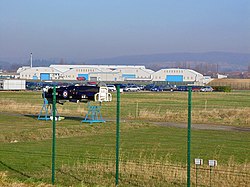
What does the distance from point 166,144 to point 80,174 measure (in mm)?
10064

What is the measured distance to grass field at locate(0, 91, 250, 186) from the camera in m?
15.3

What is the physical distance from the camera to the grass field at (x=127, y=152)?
15344 millimetres

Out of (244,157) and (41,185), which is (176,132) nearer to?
(244,157)

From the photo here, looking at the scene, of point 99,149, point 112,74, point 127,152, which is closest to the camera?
point 127,152

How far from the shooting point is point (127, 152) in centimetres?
2184

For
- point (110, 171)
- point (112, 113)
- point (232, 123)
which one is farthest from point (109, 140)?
point (112, 113)

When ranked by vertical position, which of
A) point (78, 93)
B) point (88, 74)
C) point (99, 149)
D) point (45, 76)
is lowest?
point (99, 149)

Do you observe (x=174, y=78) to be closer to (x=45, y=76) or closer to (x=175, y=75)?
(x=175, y=75)

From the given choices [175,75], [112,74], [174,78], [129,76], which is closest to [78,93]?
[112,74]

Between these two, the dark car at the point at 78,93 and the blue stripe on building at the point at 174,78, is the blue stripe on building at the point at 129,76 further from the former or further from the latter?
the dark car at the point at 78,93

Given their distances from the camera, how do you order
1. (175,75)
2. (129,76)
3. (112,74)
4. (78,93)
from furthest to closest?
1. (129,76)
2. (175,75)
3. (112,74)
4. (78,93)

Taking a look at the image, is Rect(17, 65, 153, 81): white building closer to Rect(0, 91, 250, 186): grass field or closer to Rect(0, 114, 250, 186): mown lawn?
Rect(0, 91, 250, 186): grass field

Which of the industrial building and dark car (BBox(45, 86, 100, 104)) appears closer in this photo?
dark car (BBox(45, 86, 100, 104))

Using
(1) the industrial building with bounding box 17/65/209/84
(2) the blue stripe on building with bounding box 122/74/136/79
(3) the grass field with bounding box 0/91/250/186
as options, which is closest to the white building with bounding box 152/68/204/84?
(1) the industrial building with bounding box 17/65/209/84
